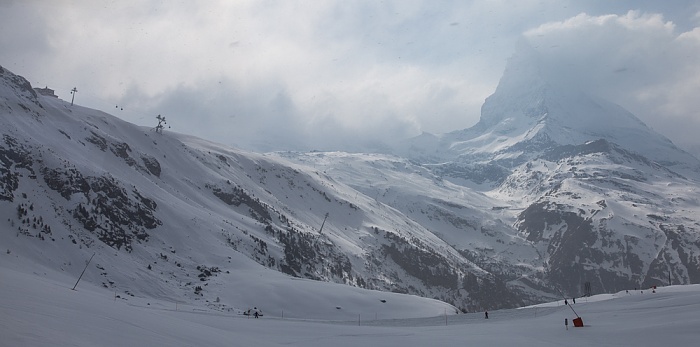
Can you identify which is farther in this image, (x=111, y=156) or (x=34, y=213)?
(x=111, y=156)

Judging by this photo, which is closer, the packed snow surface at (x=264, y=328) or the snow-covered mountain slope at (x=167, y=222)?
the packed snow surface at (x=264, y=328)

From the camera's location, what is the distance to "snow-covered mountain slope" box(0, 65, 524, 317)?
53.1 metres

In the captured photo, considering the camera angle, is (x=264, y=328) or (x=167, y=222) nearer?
(x=264, y=328)

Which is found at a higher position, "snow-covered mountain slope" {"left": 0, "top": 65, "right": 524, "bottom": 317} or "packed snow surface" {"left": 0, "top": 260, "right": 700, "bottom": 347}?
"snow-covered mountain slope" {"left": 0, "top": 65, "right": 524, "bottom": 317}

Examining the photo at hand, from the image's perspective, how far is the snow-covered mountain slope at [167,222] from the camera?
53.1 metres

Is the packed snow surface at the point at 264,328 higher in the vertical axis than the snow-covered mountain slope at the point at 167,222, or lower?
lower

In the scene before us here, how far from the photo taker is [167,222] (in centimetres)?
7400

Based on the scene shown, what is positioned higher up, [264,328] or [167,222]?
[167,222]

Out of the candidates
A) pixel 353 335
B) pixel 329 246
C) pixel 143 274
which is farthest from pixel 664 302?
pixel 329 246

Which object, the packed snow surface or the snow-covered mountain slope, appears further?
the snow-covered mountain slope

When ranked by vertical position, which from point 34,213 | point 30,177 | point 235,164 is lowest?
point 34,213

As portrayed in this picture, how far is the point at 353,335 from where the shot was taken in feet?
89.8

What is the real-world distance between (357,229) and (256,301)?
10588cm

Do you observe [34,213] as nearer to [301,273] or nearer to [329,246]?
[301,273]
